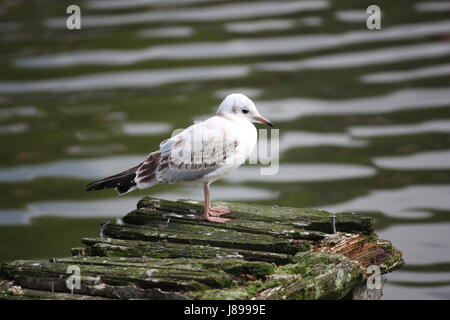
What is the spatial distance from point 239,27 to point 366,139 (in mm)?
5228

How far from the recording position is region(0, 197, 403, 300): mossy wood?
5285mm

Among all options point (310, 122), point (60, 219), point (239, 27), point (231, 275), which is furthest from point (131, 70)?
point (231, 275)

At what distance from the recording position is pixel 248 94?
1461 cm

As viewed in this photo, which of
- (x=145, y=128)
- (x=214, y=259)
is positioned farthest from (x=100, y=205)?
(x=214, y=259)

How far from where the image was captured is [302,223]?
631 centimetres

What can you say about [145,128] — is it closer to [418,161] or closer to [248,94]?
[248,94]

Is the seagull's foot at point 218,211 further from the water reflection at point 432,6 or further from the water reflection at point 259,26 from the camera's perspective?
the water reflection at point 432,6

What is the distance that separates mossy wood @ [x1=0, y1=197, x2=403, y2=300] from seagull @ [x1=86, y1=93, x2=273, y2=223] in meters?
0.24

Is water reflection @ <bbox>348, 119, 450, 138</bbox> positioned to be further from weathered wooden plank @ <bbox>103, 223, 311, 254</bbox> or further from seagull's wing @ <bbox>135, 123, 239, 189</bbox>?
weathered wooden plank @ <bbox>103, 223, 311, 254</bbox>

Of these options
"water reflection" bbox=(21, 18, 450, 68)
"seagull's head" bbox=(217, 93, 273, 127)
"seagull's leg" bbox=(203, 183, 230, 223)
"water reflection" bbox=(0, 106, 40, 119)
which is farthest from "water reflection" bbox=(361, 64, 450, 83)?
"seagull's leg" bbox=(203, 183, 230, 223)

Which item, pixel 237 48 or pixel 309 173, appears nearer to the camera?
pixel 309 173

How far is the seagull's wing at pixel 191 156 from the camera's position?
651 centimetres

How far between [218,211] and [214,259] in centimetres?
101

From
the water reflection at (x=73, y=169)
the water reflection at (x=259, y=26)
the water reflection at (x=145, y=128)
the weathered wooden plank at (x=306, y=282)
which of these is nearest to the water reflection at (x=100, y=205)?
the water reflection at (x=73, y=169)
